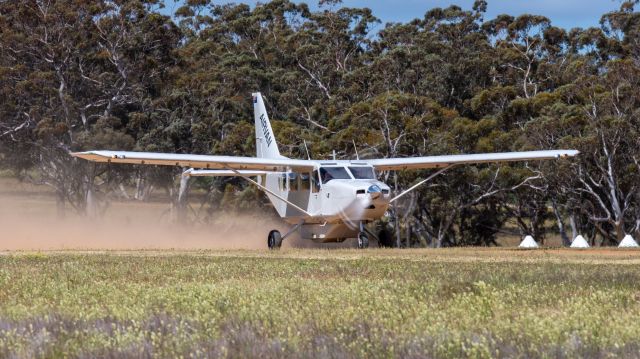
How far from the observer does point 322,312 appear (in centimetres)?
1131

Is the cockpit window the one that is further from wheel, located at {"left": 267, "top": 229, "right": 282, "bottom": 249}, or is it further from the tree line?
the tree line

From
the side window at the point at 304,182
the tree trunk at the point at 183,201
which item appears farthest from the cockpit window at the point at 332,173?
the tree trunk at the point at 183,201

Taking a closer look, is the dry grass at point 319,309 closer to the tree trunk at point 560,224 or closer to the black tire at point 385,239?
the black tire at point 385,239

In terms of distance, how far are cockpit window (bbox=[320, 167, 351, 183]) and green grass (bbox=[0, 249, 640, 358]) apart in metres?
14.9

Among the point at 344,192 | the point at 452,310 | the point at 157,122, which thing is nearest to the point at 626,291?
the point at 452,310

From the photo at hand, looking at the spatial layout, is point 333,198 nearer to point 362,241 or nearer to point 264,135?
point 362,241

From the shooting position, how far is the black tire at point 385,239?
34.9m

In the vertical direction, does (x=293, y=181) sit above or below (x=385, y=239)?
above

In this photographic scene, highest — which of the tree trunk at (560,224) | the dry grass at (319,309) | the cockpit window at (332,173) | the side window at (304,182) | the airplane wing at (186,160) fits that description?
the airplane wing at (186,160)

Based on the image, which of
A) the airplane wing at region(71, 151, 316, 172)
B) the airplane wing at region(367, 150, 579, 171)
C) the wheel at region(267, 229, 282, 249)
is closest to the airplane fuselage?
the airplane wing at region(71, 151, 316, 172)

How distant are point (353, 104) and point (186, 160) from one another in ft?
111

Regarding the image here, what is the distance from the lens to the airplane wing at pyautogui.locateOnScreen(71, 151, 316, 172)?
104ft

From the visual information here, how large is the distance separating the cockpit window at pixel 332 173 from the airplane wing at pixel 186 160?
1.72ft

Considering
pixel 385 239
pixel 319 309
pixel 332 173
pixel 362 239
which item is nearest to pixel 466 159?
pixel 385 239
